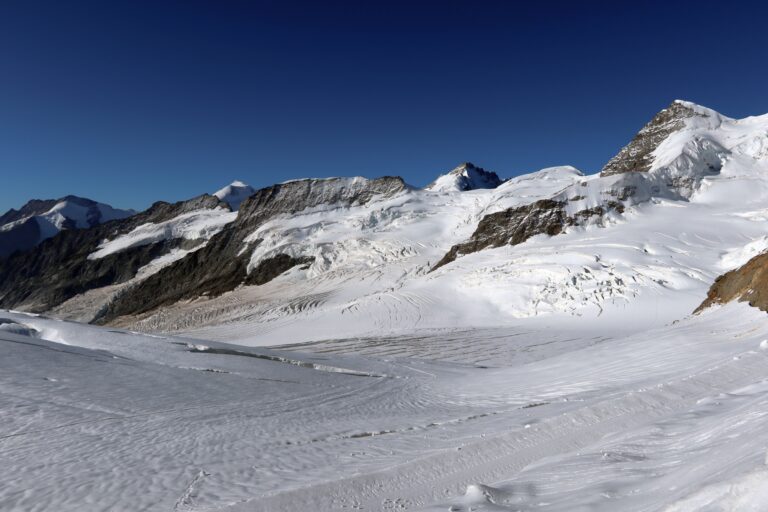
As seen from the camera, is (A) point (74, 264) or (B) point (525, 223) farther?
(A) point (74, 264)

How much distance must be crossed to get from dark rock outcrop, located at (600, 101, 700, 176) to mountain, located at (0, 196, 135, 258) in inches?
6632

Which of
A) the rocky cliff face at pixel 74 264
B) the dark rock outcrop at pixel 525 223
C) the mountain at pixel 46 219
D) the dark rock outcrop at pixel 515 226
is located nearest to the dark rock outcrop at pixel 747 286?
the dark rock outcrop at pixel 525 223

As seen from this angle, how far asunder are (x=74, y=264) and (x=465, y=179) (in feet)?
364

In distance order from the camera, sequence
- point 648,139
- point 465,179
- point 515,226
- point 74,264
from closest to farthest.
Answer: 1. point 515,226
2. point 648,139
3. point 74,264
4. point 465,179

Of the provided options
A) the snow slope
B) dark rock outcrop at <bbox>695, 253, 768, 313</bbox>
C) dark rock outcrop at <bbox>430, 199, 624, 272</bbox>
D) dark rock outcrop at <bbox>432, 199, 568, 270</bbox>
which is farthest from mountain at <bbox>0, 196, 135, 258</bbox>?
dark rock outcrop at <bbox>695, 253, 768, 313</bbox>

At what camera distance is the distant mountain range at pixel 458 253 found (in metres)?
37.2

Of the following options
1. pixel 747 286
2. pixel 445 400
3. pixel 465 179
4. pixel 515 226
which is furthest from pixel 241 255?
pixel 465 179

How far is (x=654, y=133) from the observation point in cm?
7406

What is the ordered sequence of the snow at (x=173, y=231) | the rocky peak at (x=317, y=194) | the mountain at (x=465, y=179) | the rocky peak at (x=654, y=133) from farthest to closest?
the mountain at (x=465, y=179) → the snow at (x=173, y=231) → the rocky peak at (x=317, y=194) → the rocky peak at (x=654, y=133)

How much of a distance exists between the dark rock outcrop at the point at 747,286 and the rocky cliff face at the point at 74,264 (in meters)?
106

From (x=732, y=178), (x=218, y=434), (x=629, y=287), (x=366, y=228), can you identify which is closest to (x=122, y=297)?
(x=366, y=228)

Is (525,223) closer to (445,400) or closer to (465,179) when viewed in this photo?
(445,400)

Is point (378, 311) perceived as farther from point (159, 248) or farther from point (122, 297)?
point (159, 248)

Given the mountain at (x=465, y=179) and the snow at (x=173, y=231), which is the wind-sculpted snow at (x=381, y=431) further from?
the mountain at (x=465, y=179)
